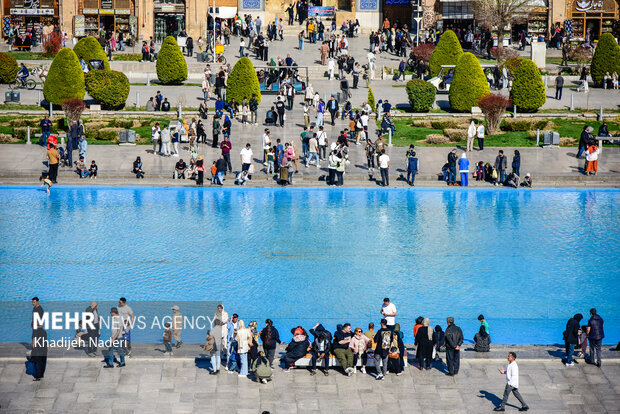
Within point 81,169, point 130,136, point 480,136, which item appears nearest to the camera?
point 81,169

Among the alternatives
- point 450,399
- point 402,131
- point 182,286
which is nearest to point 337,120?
point 402,131

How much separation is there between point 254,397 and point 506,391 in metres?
3.89

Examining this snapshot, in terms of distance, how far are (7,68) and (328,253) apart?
26.1 m

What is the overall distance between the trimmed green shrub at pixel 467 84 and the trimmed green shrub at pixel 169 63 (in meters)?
13.2

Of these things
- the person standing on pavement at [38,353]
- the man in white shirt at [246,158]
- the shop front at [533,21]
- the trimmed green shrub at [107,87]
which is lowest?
the person standing on pavement at [38,353]

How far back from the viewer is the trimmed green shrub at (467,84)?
3844 centimetres

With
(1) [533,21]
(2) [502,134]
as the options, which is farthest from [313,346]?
(1) [533,21]

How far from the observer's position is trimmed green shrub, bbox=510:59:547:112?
38719mm

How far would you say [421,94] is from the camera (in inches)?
1537

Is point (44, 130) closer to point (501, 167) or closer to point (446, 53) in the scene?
point (501, 167)

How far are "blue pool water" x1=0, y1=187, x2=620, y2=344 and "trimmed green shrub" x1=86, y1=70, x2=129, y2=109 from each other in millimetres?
9248

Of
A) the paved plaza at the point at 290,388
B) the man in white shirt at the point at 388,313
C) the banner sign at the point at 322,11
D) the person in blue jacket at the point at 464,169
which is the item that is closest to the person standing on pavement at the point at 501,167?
the person in blue jacket at the point at 464,169

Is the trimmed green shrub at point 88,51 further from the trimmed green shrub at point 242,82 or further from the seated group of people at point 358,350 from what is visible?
the seated group of people at point 358,350

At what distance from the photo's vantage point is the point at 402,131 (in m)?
36.8
